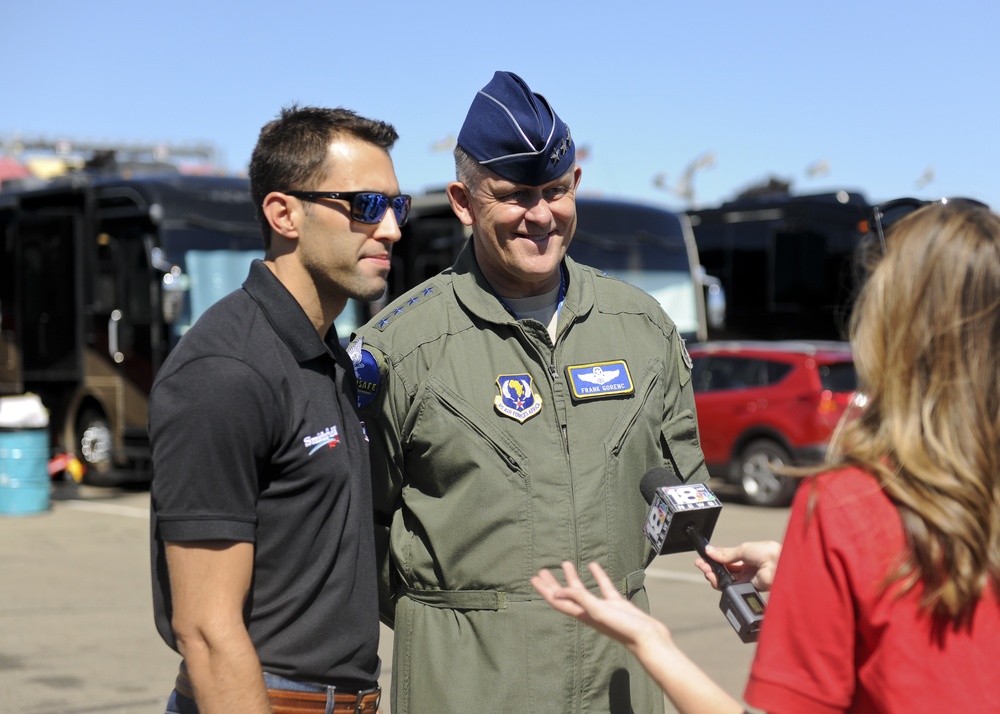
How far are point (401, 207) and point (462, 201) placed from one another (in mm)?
485

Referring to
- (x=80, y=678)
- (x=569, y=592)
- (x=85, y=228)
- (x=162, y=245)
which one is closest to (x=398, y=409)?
(x=569, y=592)

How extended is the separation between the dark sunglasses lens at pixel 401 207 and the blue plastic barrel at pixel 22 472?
11180 mm

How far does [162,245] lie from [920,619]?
42.3ft

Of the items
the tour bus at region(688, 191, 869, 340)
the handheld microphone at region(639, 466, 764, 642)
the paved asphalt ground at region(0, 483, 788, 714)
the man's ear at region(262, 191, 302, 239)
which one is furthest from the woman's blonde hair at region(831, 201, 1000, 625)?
the tour bus at region(688, 191, 869, 340)

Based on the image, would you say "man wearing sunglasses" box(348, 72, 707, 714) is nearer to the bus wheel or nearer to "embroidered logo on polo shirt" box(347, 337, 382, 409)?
"embroidered logo on polo shirt" box(347, 337, 382, 409)

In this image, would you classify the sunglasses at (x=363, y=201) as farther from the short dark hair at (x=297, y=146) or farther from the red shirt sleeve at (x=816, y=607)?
the red shirt sleeve at (x=816, y=607)

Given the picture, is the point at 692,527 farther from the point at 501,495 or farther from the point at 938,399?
the point at 938,399

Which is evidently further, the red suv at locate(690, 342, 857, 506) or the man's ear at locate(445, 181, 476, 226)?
the red suv at locate(690, 342, 857, 506)

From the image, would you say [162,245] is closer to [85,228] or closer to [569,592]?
[85,228]

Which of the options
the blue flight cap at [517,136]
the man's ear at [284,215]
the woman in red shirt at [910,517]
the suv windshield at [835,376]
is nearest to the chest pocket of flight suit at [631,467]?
the blue flight cap at [517,136]

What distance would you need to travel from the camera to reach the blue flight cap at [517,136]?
10.1 feet

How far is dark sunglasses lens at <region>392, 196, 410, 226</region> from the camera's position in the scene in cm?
279

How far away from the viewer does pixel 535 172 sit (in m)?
3.10

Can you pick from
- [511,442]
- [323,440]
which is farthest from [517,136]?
[323,440]
